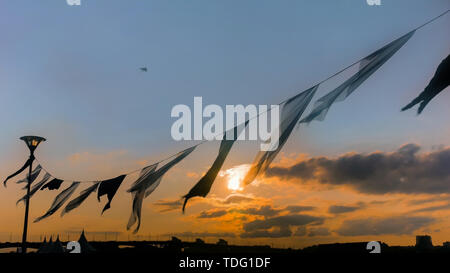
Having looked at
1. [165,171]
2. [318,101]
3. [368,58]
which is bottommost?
[165,171]

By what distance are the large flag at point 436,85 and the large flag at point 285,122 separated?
1.04 m

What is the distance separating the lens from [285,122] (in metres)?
4.67

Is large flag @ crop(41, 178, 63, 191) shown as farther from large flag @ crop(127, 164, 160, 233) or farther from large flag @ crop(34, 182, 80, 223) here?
large flag @ crop(127, 164, 160, 233)

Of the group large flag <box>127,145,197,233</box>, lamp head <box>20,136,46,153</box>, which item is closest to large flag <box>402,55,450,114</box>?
large flag <box>127,145,197,233</box>

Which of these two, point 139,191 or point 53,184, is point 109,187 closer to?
point 139,191

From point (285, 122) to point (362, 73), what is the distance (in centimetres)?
96

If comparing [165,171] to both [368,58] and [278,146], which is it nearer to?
[278,146]

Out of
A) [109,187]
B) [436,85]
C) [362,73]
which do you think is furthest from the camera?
[109,187]

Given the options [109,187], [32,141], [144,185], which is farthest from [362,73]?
[32,141]

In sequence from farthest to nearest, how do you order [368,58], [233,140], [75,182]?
[75,182] → [233,140] → [368,58]
